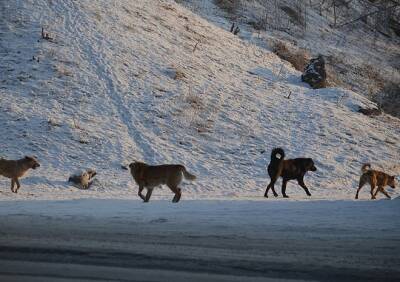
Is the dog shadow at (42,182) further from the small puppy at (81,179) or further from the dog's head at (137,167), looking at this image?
the dog's head at (137,167)

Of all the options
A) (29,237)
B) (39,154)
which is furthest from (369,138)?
(29,237)

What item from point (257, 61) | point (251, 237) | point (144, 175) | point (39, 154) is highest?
point (257, 61)

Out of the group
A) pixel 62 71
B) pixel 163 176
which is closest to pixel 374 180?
pixel 163 176

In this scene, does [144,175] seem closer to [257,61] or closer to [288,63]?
[257,61]

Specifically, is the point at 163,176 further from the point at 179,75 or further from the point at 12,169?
the point at 179,75

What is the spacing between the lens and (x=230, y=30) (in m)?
38.5

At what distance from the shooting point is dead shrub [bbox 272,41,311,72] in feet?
119

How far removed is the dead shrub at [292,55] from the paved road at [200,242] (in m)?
25.7

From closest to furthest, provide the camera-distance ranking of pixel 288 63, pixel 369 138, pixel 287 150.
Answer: pixel 287 150 → pixel 369 138 → pixel 288 63

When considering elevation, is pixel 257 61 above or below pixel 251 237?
above

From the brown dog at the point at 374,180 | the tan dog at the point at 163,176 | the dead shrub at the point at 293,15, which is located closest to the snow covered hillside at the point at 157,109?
the tan dog at the point at 163,176

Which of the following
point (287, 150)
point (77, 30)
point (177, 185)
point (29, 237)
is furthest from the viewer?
point (77, 30)

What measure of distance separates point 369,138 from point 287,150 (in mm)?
5275

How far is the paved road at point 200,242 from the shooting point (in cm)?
639
